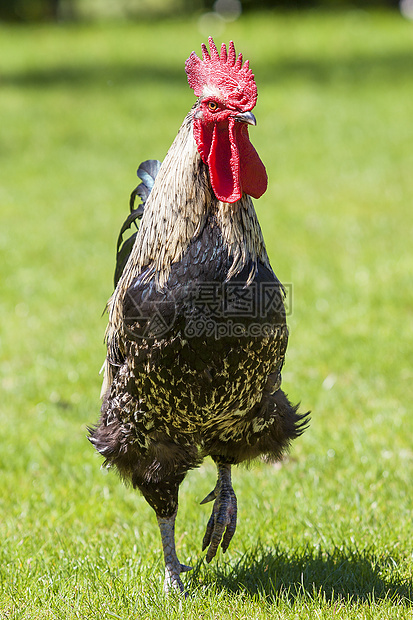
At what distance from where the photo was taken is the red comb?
3.32m

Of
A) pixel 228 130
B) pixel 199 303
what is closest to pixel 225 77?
pixel 228 130

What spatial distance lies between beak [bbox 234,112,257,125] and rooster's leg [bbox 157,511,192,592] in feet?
6.71

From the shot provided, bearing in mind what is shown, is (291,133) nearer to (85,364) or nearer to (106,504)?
(85,364)

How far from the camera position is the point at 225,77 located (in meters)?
3.42

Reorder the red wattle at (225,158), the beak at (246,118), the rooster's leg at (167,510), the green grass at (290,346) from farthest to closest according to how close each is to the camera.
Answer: the green grass at (290,346) < the rooster's leg at (167,510) < the red wattle at (225,158) < the beak at (246,118)

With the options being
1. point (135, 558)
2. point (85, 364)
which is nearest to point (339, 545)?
point (135, 558)

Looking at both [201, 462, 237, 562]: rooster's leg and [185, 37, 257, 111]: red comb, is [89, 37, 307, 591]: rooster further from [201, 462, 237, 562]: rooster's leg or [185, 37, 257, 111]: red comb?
[201, 462, 237, 562]: rooster's leg

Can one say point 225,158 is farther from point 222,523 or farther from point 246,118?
point 222,523

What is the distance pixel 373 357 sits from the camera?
687 centimetres

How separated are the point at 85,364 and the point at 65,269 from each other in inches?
107

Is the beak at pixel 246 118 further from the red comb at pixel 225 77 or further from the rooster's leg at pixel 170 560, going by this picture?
the rooster's leg at pixel 170 560

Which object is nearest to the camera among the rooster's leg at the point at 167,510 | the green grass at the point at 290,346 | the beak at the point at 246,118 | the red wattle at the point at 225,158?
the beak at the point at 246,118

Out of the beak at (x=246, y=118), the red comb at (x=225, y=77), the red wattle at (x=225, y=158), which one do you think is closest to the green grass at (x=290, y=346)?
the red wattle at (x=225, y=158)

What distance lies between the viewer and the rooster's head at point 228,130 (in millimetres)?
3322
